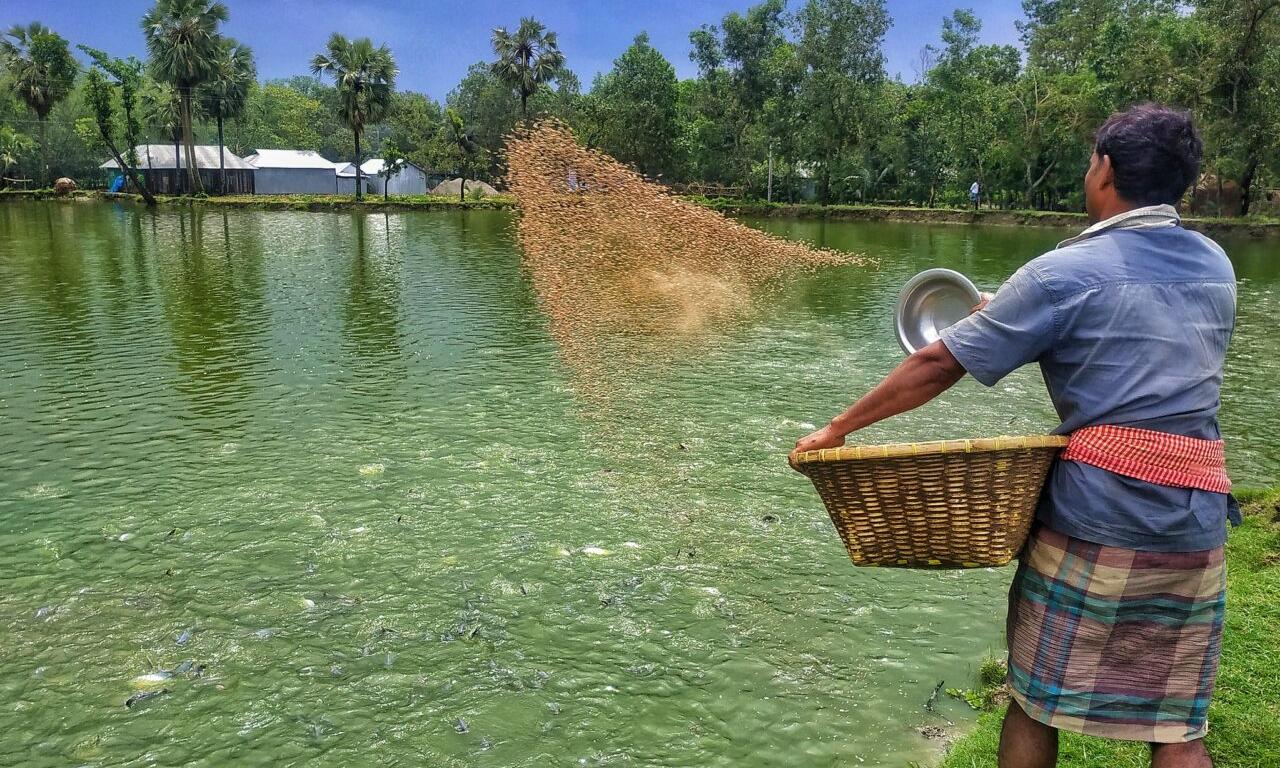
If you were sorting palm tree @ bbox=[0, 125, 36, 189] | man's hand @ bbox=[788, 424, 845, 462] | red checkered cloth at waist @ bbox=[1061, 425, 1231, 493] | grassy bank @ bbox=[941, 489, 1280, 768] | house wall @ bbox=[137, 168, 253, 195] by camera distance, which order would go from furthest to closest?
house wall @ bbox=[137, 168, 253, 195], palm tree @ bbox=[0, 125, 36, 189], grassy bank @ bbox=[941, 489, 1280, 768], man's hand @ bbox=[788, 424, 845, 462], red checkered cloth at waist @ bbox=[1061, 425, 1231, 493]

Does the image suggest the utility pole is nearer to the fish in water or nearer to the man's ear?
the fish in water

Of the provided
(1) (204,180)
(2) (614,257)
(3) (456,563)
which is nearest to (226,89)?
(1) (204,180)

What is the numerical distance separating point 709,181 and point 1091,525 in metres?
61.7

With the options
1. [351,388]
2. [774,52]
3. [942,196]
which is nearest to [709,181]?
[774,52]

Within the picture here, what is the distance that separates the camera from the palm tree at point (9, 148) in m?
68.7

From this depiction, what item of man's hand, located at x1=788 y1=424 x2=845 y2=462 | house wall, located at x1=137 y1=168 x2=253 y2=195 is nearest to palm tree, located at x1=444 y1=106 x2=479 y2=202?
house wall, located at x1=137 y1=168 x2=253 y2=195

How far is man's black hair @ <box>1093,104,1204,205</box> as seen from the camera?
2.34 m

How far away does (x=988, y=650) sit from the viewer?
460cm

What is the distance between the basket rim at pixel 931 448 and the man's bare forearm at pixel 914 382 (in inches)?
3.1

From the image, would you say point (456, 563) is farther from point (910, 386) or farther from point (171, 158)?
point (171, 158)

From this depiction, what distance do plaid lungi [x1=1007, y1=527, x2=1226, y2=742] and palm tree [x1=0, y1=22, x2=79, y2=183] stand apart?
3158 inches

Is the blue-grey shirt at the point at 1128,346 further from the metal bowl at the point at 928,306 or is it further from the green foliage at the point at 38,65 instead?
the green foliage at the point at 38,65

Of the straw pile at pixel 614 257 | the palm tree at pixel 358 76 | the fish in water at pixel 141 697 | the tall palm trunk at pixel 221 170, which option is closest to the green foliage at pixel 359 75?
the palm tree at pixel 358 76

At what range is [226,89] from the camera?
6719 cm
